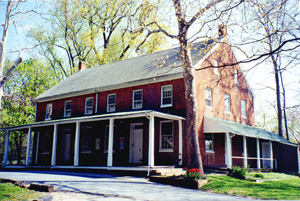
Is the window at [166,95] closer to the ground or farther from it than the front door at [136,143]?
farther from it

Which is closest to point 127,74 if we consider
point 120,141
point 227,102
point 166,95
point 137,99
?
point 137,99

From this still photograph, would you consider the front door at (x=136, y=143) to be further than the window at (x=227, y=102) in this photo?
No

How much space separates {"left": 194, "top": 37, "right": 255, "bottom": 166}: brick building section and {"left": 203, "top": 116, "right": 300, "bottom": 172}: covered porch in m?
0.22

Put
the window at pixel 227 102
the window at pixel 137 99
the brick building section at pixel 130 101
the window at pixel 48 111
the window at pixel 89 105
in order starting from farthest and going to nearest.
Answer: the window at pixel 48 111, the window at pixel 89 105, the window at pixel 227 102, the window at pixel 137 99, the brick building section at pixel 130 101

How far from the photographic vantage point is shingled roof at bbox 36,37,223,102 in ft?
61.9

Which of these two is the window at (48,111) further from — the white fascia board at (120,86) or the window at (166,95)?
the window at (166,95)

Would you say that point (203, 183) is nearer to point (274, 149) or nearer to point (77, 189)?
point (77, 189)

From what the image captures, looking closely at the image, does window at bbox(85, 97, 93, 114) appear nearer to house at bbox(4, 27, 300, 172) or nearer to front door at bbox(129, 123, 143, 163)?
house at bbox(4, 27, 300, 172)

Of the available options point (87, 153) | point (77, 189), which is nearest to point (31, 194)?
point (77, 189)

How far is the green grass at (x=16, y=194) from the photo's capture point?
8.14 m

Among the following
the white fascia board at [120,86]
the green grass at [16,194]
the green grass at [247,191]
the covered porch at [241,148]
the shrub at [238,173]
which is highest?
the white fascia board at [120,86]

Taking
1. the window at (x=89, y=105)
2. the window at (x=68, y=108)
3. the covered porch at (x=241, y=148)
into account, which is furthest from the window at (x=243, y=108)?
the window at (x=68, y=108)

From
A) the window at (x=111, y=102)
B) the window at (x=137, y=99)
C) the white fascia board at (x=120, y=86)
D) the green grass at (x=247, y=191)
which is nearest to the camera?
the green grass at (x=247, y=191)

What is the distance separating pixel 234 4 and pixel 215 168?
1011 centimetres
